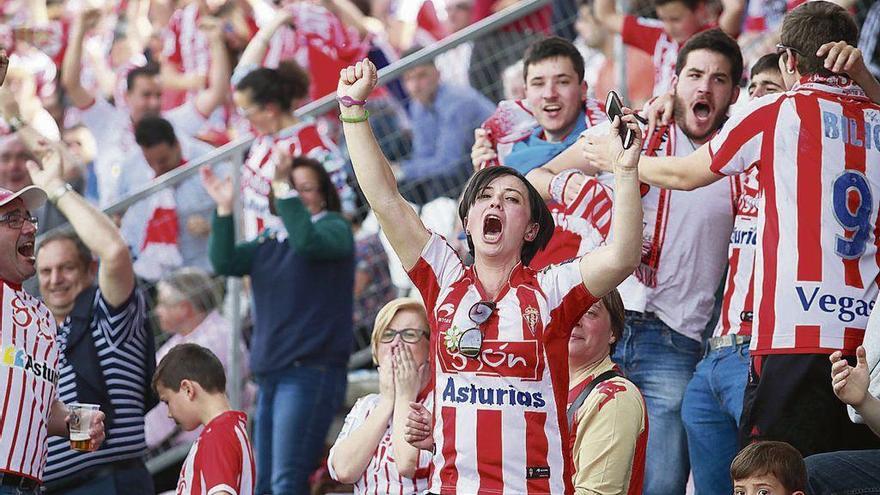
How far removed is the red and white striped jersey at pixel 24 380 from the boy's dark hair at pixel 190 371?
492mm

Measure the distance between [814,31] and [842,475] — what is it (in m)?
1.66

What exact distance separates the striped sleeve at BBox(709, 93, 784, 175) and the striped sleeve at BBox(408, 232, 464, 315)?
3.90ft

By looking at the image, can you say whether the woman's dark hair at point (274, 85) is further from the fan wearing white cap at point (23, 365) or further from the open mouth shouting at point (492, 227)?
the open mouth shouting at point (492, 227)

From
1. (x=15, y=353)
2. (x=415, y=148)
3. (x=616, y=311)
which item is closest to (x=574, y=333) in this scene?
(x=616, y=311)

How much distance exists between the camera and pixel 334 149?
8789mm

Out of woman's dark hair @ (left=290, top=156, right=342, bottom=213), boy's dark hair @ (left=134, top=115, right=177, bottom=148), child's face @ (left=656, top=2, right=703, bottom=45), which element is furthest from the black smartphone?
boy's dark hair @ (left=134, top=115, right=177, bottom=148)

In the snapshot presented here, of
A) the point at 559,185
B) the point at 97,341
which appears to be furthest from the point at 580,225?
the point at 97,341

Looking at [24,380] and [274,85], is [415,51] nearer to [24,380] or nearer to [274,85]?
[274,85]

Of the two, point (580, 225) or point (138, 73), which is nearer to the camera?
point (580, 225)

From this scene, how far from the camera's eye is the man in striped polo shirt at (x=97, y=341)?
703cm

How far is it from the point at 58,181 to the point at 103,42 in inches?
322

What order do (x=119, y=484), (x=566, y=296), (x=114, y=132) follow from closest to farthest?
(x=566, y=296) < (x=119, y=484) < (x=114, y=132)

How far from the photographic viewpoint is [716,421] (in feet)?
20.0

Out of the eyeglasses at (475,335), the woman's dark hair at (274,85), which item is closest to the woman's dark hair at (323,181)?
the woman's dark hair at (274,85)
